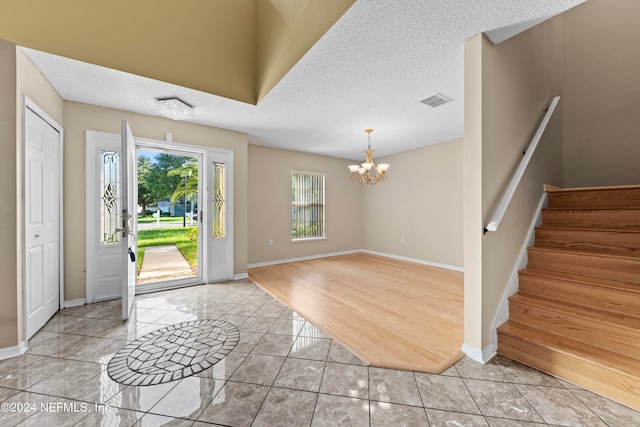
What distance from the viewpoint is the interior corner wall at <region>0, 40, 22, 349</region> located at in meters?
1.93

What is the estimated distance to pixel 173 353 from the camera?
2.01m

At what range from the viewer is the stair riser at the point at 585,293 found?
170cm

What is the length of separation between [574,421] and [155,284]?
14.5ft

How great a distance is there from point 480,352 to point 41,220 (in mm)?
4086

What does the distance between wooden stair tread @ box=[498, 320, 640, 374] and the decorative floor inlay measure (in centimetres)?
230

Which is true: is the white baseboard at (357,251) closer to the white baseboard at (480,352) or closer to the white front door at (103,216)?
the white front door at (103,216)

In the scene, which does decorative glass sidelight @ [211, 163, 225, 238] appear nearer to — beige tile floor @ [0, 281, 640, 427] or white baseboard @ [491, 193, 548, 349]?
beige tile floor @ [0, 281, 640, 427]

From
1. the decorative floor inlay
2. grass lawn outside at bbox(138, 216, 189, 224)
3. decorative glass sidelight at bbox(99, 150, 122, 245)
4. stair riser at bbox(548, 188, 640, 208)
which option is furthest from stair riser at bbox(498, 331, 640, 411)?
grass lawn outside at bbox(138, 216, 189, 224)

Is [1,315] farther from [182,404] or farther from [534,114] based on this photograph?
[534,114]

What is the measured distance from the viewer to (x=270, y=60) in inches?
107

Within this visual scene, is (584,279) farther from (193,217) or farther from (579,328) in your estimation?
(193,217)

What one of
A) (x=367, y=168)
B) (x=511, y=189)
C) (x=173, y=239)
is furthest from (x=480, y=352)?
(x=173, y=239)

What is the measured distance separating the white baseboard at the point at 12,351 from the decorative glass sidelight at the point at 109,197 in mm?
1404

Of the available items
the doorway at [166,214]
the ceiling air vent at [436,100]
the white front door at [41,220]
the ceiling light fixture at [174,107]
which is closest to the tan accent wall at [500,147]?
the ceiling air vent at [436,100]
